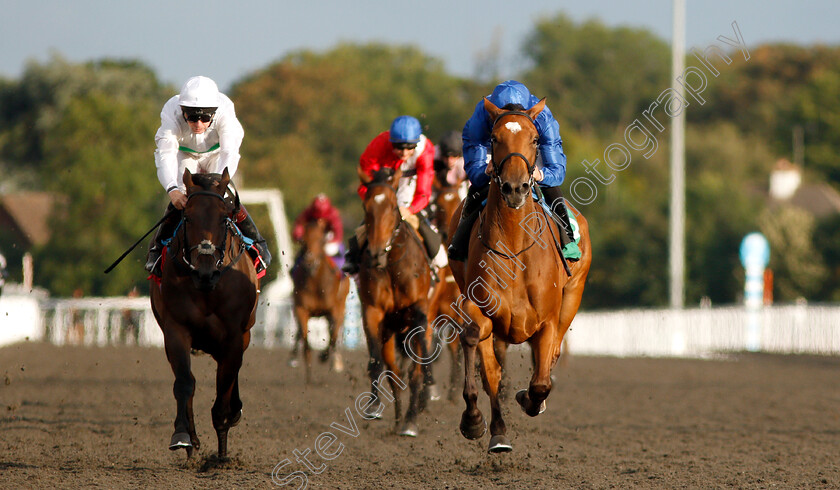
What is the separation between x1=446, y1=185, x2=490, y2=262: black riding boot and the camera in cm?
795

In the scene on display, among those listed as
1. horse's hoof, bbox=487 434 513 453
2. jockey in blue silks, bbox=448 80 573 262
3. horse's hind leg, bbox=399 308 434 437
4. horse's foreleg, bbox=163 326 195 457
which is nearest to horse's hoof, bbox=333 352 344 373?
horse's hind leg, bbox=399 308 434 437

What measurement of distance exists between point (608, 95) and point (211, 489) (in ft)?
215

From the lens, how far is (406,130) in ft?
32.7

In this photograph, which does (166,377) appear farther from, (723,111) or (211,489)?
(723,111)

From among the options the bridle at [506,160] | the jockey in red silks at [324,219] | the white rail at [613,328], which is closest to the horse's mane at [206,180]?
the bridle at [506,160]

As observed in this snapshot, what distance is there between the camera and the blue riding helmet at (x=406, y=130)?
9961 millimetres

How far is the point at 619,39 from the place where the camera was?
79062 millimetres

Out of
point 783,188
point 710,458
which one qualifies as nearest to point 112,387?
point 710,458

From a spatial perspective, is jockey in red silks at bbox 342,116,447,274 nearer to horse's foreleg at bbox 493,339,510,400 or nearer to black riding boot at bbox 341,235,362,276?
black riding boot at bbox 341,235,362,276

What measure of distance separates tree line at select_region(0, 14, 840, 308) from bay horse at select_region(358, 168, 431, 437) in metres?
24.5

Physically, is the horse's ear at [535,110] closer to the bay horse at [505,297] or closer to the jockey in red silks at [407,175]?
the bay horse at [505,297]

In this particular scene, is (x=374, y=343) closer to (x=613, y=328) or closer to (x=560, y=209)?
(x=560, y=209)

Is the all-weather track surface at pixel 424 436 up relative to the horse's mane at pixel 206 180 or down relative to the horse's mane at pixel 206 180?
down

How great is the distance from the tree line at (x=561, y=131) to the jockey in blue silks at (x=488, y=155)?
26755mm
